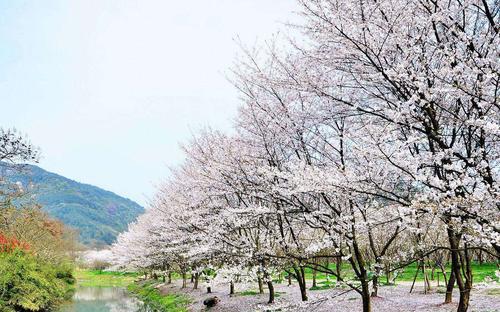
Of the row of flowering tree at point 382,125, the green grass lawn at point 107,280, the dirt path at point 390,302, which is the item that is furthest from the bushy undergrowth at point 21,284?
the green grass lawn at point 107,280

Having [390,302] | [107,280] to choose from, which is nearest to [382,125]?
[390,302]

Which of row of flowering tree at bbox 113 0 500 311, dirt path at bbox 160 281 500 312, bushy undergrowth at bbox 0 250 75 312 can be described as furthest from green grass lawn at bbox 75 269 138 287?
row of flowering tree at bbox 113 0 500 311

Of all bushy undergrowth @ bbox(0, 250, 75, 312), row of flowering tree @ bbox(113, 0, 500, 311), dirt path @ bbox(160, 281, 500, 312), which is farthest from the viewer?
bushy undergrowth @ bbox(0, 250, 75, 312)

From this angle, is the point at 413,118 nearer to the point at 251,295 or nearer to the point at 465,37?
the point at 465,37

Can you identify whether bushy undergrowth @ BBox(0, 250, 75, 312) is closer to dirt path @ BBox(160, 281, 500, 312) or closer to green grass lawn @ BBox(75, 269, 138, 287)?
dirt path @ BBox(160, 281, 500, 312)

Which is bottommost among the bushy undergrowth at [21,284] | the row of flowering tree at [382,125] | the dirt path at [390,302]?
the dirt path at [390,302]

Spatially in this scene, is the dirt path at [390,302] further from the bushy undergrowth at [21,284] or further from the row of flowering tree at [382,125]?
the bushy undergrowth at [21,284]

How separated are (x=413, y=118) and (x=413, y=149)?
422 centimetres

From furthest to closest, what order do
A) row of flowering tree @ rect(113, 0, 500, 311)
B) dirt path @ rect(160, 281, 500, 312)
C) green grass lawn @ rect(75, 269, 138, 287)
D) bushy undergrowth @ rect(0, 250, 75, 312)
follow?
green grass lawn @ rect(75, 269, 138, 287) → bushy undergrowth @ rect(0, 250, 75, 312) → dirt path @ rect(160, 281, 500, 312) → row of flowering tree @ rect(113, 0, 500, 311)

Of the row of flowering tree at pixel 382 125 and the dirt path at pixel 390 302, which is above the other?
the row of flowering tree at pixel 382 125

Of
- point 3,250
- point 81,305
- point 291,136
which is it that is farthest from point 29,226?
point 291,136

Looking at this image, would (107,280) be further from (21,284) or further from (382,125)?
(382,125)

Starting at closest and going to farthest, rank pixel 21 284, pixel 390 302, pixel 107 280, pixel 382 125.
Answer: pixel 382 125 → pixel 390 302 → pixel 21 284 → pixel 107 280

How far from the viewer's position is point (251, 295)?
2272cm
